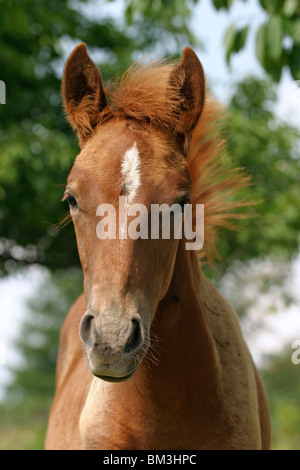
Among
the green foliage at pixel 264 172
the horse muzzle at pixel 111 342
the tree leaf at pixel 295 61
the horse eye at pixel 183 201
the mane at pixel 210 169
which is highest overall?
the green foliage at pixel 264 172

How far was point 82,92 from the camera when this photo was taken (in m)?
3.32

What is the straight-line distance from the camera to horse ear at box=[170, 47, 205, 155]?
3223mm

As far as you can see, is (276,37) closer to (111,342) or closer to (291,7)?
(291,7)

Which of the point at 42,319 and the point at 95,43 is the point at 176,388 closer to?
the point at 95,43

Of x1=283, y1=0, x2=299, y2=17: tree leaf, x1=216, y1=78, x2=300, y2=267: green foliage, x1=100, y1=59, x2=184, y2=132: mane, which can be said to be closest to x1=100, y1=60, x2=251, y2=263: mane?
x1=100, y1=59, x2=184, y2=132: mane

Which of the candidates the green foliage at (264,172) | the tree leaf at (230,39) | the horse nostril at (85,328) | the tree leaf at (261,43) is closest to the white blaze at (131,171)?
the horse nostril at (85,328)

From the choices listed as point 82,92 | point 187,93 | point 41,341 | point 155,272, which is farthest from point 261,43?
point 41,341

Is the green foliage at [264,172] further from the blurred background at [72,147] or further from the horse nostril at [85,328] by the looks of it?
the horse nostril at [85,328]

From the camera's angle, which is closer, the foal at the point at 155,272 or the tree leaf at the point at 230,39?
the foal at the point at 155,272

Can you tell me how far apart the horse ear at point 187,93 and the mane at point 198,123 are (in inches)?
1.4

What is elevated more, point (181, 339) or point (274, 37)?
point (274, 37)

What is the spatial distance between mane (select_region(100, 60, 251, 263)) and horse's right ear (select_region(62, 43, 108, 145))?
81 millimetres

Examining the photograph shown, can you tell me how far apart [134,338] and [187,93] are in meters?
1.50

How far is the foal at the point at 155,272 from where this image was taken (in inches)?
106
